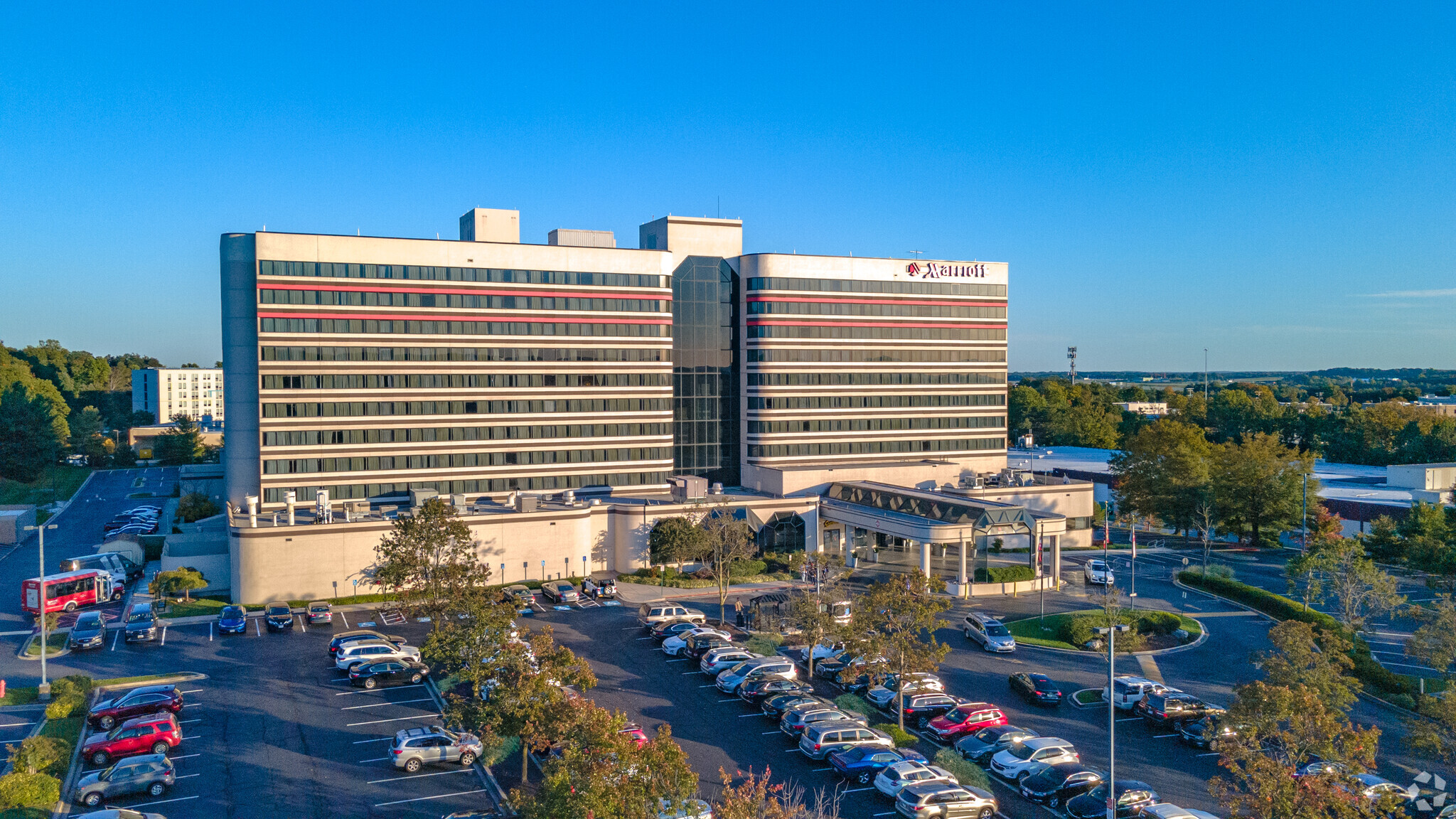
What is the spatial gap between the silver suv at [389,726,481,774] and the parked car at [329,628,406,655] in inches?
507

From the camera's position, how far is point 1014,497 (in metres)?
78.3

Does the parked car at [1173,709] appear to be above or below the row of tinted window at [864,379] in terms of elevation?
below

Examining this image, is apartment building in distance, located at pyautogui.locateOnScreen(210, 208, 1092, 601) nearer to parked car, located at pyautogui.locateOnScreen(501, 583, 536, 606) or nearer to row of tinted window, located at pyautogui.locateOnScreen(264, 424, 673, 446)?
row of tinted window, located at pyautogui.locateOnScreen(264, 424, 673, 446)

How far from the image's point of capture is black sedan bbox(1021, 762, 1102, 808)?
32.2 meters

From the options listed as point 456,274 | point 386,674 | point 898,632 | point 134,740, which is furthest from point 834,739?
point 456,274

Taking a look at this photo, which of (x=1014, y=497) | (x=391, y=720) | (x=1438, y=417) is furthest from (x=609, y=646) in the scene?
(x=1438, y=417)

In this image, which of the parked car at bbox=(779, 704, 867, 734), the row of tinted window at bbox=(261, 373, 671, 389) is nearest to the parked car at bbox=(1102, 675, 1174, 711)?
the parked car at bbox=(779, 704, 867, 734)

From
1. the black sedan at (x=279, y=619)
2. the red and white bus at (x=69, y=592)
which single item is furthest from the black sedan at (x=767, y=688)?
the red and white bus at (x=69, y=592)

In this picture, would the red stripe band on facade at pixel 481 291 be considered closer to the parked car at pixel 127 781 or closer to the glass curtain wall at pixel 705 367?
the glass curtain wall at pixel 705 367

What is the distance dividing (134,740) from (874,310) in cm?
6398

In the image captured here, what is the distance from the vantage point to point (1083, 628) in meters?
53.2

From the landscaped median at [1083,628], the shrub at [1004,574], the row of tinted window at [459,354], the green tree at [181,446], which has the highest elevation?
the row of tinted window at [459,354]

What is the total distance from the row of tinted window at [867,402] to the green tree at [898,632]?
40326 mm

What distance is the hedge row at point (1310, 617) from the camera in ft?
A: 149
